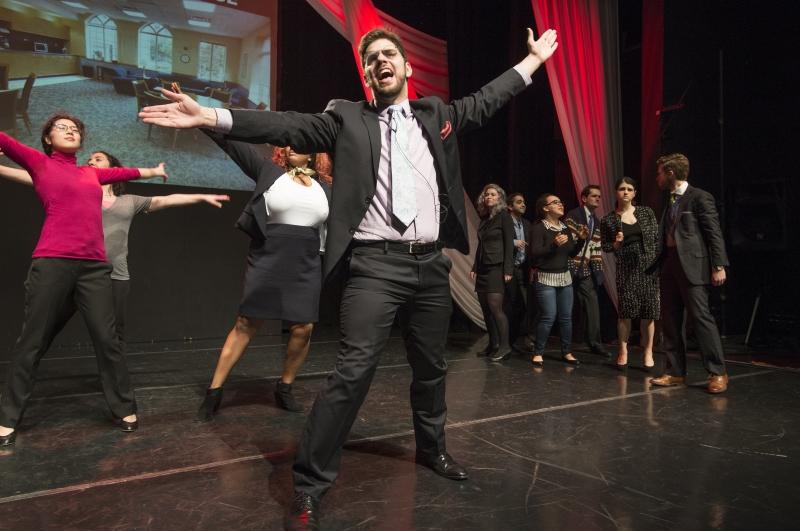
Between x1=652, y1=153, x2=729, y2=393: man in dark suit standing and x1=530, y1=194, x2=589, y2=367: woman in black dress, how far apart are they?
0.91 meters

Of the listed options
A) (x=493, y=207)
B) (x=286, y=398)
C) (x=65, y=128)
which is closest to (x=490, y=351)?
(x=493, y=207)

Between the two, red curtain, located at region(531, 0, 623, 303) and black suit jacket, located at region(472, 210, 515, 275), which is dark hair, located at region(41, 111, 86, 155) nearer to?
black suit jacket, located at region(472, 210, 515, 275)

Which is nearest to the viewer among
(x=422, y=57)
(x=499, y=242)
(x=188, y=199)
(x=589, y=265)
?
(x=188, y=199)

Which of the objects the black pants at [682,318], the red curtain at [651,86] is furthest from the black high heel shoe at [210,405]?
the red curtain at [651,86]

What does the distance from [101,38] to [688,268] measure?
16.6 ft

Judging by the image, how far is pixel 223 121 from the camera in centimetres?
168

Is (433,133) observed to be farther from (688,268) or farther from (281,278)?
(688,268)

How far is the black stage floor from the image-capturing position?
186 cm

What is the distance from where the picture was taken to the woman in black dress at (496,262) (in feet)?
16.3

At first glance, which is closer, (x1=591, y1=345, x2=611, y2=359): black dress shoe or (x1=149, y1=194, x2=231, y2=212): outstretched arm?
(x1=149, y1=194, x2=231, y2=212): outstretched arm

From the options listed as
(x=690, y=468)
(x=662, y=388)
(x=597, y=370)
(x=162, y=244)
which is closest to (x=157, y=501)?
(x=690, y=468)

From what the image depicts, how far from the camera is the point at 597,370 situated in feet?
14.8

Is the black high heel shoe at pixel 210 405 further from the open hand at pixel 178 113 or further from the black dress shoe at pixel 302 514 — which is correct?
the open hand at pixel 178 113

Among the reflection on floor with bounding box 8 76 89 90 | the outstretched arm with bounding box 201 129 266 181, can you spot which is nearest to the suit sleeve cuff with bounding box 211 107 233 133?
the outstretched arm with bounding box 201 129 266 181
